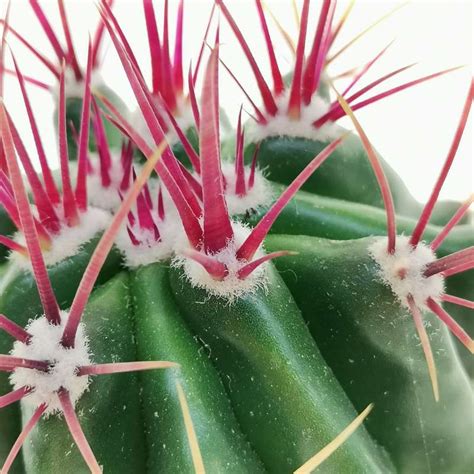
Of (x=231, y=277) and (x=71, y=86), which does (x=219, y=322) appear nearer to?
(x=231, y=277)

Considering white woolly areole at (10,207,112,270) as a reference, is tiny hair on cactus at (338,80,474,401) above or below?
above

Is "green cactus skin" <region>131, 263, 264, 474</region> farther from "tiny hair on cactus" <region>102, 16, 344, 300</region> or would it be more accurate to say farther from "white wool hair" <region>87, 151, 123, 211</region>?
"white wool hair" <region>87, 151, 123, 211</region>

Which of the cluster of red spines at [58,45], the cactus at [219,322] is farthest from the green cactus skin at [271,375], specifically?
the cluster of red spines at [58,45]

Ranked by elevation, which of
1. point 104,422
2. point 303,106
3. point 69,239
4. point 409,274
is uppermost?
point 303,106

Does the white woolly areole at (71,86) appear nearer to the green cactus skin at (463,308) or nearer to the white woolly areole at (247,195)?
the white woolly areole at (247,195)

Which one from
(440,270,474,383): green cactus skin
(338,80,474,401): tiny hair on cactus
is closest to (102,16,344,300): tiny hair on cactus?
(338,80,474,401): tiny hair on cactus

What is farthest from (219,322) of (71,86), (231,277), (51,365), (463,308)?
(71,86)
